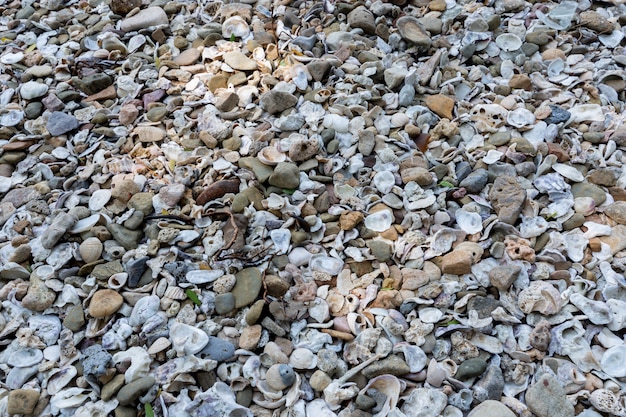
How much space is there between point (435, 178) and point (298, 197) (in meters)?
0.54

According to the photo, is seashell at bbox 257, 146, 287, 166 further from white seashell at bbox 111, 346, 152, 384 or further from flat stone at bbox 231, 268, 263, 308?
white seashell at bbox 111, 346, 152, 384

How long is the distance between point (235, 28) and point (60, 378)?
1.77 meters

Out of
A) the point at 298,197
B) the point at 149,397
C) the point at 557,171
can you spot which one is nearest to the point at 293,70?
the point at 298,197

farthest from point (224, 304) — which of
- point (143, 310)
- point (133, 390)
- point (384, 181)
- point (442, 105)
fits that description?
point (442, 105)

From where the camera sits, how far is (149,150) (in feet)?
7.13

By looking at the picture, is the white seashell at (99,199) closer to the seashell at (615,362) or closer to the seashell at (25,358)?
the seashell at (25,358)

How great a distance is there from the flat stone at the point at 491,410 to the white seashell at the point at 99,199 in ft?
4.81

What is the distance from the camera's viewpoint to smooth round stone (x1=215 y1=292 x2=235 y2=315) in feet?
5.57

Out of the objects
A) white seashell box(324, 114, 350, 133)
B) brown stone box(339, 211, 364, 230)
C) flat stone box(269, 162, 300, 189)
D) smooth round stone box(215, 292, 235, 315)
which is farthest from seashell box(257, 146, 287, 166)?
smooth round stone box(215, 292, 235, 315)

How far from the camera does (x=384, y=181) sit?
2025 mm

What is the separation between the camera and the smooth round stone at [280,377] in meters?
1.54

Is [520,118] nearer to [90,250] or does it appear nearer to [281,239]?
[281,239]

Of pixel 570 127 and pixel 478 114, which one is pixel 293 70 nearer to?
pixel 478 114

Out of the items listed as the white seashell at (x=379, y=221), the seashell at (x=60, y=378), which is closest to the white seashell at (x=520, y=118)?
the white seashell at (x=379, y=221)
